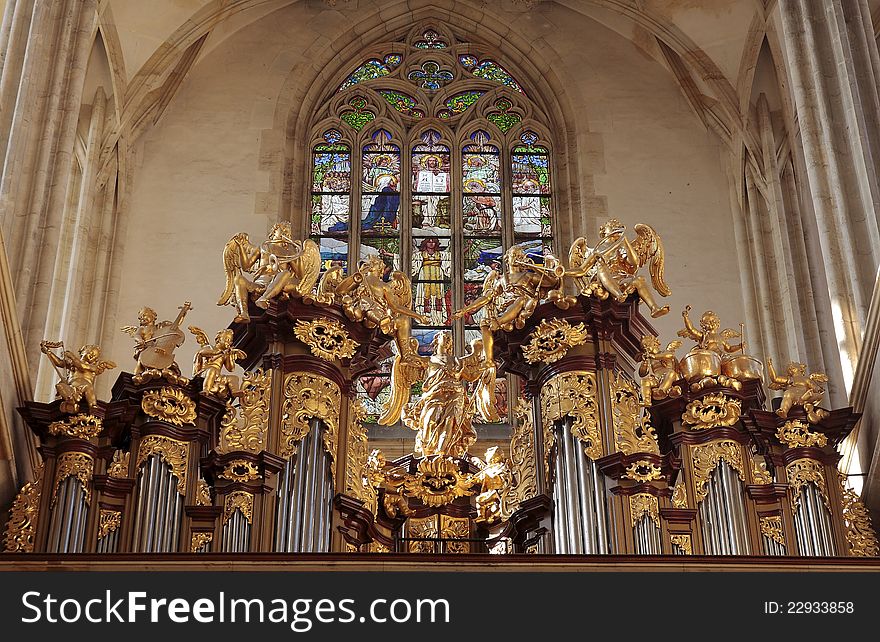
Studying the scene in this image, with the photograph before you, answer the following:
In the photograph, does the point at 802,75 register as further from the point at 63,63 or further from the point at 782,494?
the point at 63,63

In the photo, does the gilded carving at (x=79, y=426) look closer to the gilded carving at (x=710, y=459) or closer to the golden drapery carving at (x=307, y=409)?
the golden drapery carving at (x=307, y=409)

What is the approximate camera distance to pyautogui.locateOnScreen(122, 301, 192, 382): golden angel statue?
10695 mm

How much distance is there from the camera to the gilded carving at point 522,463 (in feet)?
35.4

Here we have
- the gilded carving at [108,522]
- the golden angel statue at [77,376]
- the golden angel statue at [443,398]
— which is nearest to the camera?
the gilded carving at [108,522]

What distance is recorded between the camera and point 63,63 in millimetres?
12844

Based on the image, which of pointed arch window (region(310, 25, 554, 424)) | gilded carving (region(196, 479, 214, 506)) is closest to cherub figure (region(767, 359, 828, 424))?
gilded carving (region(196, 479, 214, 506))

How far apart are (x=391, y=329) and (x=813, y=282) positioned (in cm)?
533

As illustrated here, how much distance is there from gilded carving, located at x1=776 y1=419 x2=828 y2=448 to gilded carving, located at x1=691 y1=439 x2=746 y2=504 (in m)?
0.36

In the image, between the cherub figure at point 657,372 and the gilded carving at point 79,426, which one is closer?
the gilded carving at point 79,426

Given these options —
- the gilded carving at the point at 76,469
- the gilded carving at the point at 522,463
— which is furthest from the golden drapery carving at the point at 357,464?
the gilded carving at the point at 76,469

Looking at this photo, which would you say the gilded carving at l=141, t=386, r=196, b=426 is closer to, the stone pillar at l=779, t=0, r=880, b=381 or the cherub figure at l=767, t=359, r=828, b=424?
the cherub figure at l=767, t=359, r=828, b=424

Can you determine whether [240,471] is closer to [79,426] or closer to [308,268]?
[79,426]

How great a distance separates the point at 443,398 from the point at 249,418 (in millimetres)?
1504
